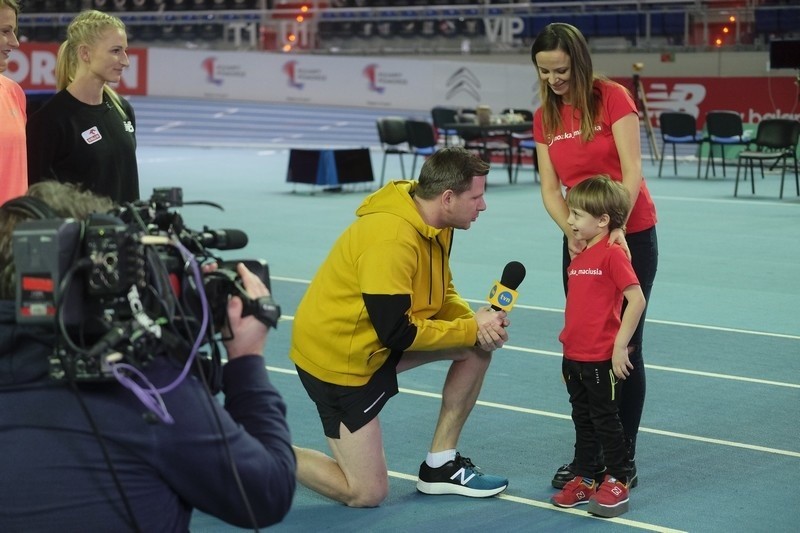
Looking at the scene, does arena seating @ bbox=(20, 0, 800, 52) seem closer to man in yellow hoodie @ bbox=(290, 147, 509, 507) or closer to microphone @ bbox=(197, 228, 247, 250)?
man in yellow hoodie @ bbox=(290, 147, 509, 507)

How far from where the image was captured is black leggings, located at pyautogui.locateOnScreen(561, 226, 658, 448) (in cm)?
457

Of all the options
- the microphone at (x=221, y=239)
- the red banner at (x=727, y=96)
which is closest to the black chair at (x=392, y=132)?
the red banner at (x=727, y=96)

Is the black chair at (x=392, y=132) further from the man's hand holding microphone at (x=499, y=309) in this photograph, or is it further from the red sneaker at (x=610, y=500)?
the red sneaker at (x=610, y=500)

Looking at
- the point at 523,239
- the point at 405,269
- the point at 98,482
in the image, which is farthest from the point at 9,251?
the point at 523,239

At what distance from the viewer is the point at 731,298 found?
8383mm

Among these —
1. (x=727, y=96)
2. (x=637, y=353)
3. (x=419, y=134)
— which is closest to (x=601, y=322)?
(x=637, y=353)

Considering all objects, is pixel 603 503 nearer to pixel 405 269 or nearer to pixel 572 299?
pixel 572 299

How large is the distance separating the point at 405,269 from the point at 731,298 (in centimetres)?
478

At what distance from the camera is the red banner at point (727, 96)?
1986 cm

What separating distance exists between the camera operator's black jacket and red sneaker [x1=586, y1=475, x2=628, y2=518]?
227 cm

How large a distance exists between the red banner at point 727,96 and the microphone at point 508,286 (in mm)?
16239

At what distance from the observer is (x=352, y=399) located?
4.35 metres

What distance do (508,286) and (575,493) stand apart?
0.82 meters

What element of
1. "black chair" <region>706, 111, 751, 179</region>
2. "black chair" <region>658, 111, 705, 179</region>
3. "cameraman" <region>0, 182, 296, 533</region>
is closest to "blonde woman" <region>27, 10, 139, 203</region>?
"cameraman" <region>0, 182, 296, 533</region>
